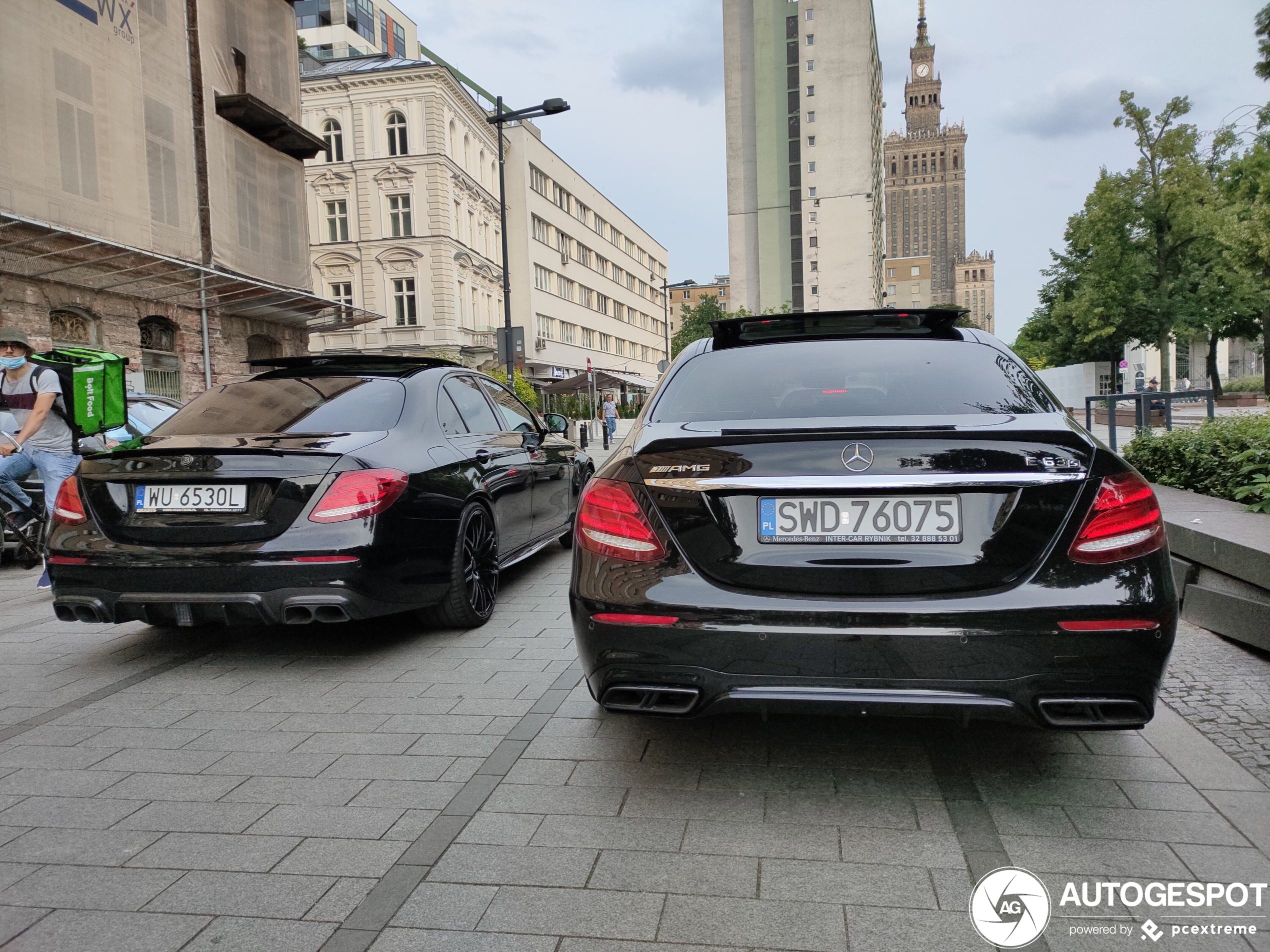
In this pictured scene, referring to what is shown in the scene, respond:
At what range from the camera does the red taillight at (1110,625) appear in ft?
8.54

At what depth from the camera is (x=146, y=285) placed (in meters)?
19.3

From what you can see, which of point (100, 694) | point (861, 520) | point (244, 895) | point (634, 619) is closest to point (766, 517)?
point (861, 520)

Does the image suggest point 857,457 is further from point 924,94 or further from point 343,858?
point 924,94

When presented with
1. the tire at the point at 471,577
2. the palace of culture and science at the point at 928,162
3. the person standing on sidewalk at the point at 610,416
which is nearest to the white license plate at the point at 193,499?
the tire at the point at 471,577

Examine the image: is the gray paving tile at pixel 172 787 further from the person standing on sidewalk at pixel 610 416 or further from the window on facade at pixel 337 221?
the window on facade at pixel 337 221

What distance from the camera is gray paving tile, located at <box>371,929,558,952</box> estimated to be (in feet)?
7.13

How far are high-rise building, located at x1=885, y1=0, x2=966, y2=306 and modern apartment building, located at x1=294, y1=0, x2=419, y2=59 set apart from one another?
14652cm

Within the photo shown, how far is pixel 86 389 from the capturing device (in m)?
7.13

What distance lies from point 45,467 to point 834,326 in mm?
6092

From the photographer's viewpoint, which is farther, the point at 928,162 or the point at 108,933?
the point at 928,162

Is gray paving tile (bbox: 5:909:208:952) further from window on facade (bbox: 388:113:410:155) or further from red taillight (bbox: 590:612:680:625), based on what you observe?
window on facade (bbox: 388:113:410:155)

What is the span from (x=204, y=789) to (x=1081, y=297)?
44.7 m

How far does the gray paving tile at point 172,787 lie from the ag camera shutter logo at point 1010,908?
2329 mm

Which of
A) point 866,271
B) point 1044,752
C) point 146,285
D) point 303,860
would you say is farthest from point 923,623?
point 866,271
